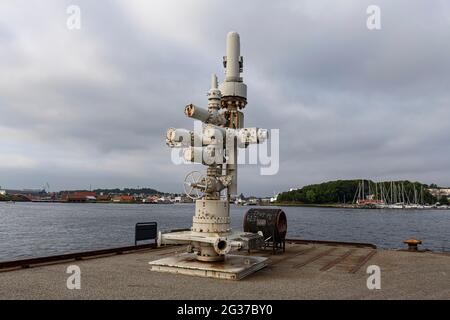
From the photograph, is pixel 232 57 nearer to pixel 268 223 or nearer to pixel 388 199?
pixel 268 223

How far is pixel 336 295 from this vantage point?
9961mm

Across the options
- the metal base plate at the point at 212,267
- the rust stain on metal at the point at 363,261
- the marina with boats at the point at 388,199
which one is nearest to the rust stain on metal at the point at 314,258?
the metal base plate at the point at 212,267

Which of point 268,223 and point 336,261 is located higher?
point 268,223

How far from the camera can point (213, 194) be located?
1373 cm

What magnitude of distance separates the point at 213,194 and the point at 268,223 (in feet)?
19.5

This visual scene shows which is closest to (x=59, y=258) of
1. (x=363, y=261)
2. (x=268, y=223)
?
(x=268, y=223)

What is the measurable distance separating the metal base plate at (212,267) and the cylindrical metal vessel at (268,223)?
4.42m

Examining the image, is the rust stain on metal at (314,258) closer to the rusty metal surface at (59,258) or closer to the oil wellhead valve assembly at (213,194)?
the oil wellhead valve assembly at (213,194)

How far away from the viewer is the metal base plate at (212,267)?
39.2 feet
